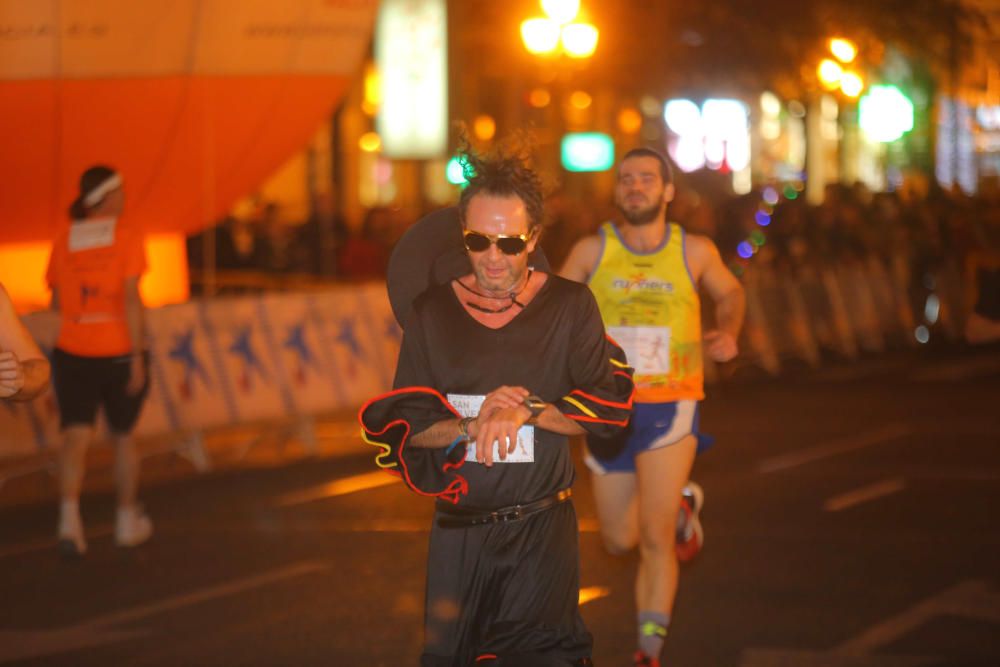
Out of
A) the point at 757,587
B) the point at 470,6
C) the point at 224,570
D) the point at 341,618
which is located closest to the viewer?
the point at 341,618

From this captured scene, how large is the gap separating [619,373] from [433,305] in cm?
55

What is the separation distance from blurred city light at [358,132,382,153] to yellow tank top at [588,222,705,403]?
34367 millimetres

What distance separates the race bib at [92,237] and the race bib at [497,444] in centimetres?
468

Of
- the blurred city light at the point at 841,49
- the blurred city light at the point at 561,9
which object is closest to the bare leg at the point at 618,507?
the blurred city light at the point at 561,9

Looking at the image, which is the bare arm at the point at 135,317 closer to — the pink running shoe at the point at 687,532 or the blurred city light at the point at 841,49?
the pink running shoe at the point at 687,532

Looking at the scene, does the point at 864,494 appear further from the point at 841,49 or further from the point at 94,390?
the point at 841,49

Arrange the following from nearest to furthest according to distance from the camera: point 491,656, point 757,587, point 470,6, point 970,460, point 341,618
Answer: point 491,656 < point 341,618 < point 757,587 < point 970,460 < point 470,6

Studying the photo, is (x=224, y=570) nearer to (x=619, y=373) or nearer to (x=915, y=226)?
(x=619, y=373)

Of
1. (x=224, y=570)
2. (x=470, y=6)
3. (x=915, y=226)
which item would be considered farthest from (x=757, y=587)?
(x=470, y=6)

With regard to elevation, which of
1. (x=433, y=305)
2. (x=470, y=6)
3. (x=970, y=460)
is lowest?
(x=970, y=460)

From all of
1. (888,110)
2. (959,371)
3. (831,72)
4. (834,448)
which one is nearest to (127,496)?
(834,448)

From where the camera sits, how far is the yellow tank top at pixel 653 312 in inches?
258

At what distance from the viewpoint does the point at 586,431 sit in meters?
4.55

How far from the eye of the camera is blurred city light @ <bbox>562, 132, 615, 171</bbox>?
→ 39.9 metres
